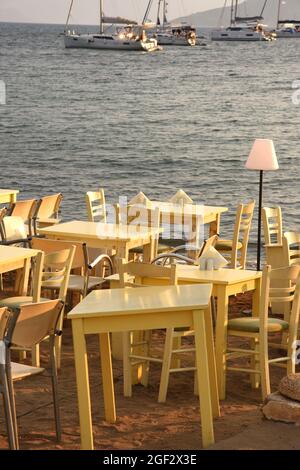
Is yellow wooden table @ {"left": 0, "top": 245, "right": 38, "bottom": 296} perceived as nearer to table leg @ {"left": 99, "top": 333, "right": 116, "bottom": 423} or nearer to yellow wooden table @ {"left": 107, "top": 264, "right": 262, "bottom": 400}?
yellow wooden table @ {"left": 107, "top": 264, "right": 262, "bottom": 400}

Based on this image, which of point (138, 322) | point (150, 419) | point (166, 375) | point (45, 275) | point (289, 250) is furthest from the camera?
point (289, 250)

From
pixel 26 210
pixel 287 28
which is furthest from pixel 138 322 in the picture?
pixel 287 28

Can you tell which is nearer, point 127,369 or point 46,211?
point 127,369

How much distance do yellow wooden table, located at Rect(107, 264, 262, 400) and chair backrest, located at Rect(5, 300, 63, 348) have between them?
147 centimetres

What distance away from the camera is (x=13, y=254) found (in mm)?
8406

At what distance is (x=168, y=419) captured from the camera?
266 inches

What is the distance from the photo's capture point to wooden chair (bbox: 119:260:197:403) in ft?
23.6

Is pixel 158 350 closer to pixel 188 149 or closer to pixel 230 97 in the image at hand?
pixel 188 149

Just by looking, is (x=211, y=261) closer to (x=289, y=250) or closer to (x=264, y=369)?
(x=264, y=369)

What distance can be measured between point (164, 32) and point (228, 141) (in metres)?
64.6

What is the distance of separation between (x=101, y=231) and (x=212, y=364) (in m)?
3.52

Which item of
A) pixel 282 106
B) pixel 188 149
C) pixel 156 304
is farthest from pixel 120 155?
pixel 156 304

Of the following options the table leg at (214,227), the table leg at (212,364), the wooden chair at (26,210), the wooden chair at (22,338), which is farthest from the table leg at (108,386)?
Answer: the table leg at (214,227)

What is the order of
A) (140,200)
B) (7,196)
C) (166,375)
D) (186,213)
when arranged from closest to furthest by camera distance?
(166,375) < (186,213) < (140,200) < (7,196)
